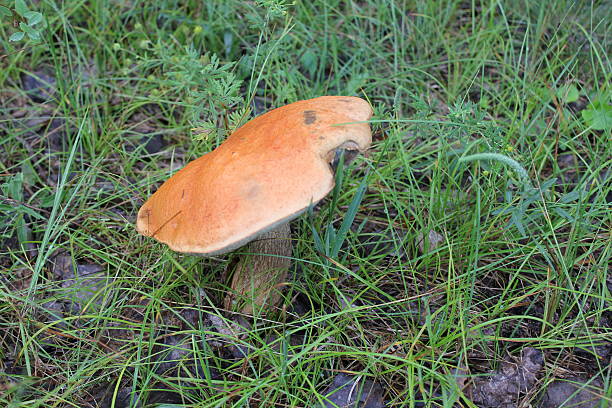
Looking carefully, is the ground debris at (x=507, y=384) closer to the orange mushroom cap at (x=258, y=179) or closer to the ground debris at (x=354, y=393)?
the ground debris at (x=354, y=393)

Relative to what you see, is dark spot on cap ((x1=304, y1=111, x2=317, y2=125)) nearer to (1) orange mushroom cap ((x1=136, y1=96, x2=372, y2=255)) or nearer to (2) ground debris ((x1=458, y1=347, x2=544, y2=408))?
(1) orange mushroom cap ((x1=136, y1=96, x2=372, y2=255))

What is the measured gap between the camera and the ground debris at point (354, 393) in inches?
63.1

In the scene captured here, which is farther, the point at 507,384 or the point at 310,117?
the point at 507,384

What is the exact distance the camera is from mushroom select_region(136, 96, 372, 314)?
132cm

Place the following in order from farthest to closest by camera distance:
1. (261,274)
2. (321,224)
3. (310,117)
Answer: (321,224), (261,274), (310,117)

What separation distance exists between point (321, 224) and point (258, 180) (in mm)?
776

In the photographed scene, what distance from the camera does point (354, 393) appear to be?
1629 millimetres

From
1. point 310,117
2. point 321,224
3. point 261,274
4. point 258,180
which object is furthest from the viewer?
point 321,224

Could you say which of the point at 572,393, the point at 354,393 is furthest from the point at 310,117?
the point at 572,393

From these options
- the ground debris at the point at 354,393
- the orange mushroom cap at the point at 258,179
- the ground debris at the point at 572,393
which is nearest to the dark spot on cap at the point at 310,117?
the orange mushroom cap at the point at 258,179

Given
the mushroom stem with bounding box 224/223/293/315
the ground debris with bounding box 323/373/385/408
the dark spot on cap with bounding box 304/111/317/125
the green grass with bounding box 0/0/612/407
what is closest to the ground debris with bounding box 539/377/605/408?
the green grass with bounding box 0/0/612/407

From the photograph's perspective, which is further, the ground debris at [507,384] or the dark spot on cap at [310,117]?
the ground debris at [507,384]

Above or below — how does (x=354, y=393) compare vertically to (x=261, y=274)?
below

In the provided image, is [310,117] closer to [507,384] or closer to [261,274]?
[261,274]
